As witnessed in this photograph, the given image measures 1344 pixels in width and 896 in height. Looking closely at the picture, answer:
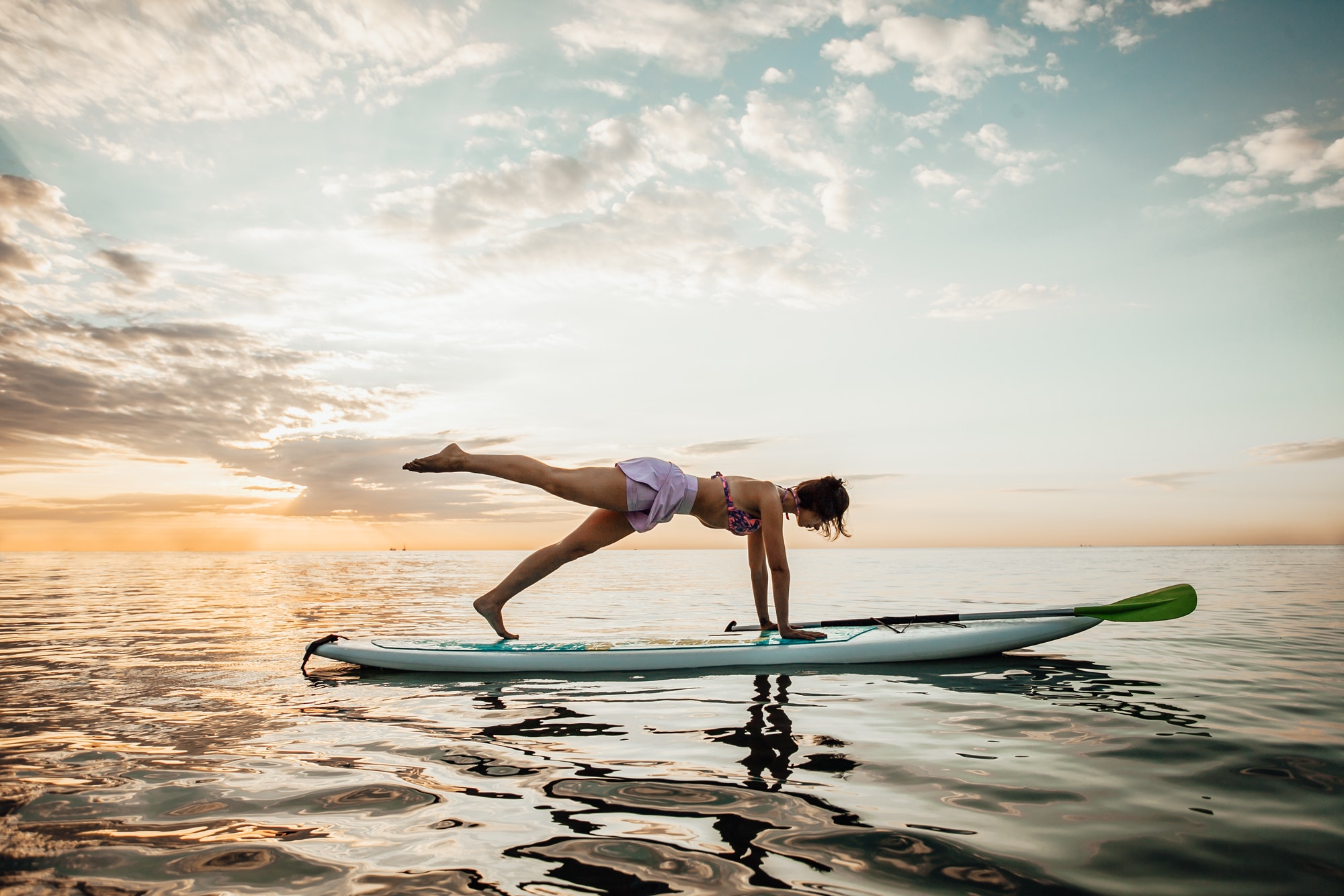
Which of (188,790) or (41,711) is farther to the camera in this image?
(41,711)

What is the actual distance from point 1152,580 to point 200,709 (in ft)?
71.6

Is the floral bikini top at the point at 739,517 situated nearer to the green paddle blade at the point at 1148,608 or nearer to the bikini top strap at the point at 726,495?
the bikini top strap at the point at 726,495

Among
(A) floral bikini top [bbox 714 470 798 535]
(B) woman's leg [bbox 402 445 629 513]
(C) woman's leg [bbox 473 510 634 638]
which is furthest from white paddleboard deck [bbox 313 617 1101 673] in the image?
(B) woman's leg [bbox 402 445 629 513]

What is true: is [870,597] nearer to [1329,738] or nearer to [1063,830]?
[1329,738]

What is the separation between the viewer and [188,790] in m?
3.13

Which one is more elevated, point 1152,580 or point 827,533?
point 827,533

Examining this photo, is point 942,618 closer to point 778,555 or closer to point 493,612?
point 778,555

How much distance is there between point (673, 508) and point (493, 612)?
1959 millimetres

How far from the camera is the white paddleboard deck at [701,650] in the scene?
617cm

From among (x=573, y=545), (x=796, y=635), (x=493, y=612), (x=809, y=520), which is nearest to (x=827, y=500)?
Result: (x=809, y=520)

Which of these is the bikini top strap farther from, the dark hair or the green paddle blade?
the green paddle blade

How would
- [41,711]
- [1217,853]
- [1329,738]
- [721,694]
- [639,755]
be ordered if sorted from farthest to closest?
1. [721,694]
2. [41,711]
3. [1329,738]
4. [639,755]
5. [1217,853]

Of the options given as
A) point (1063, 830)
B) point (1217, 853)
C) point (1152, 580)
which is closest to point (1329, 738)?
point (1217, 853)

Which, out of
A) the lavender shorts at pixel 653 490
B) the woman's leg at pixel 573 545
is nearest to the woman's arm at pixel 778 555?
the lavender shorts at pixel 653 490
